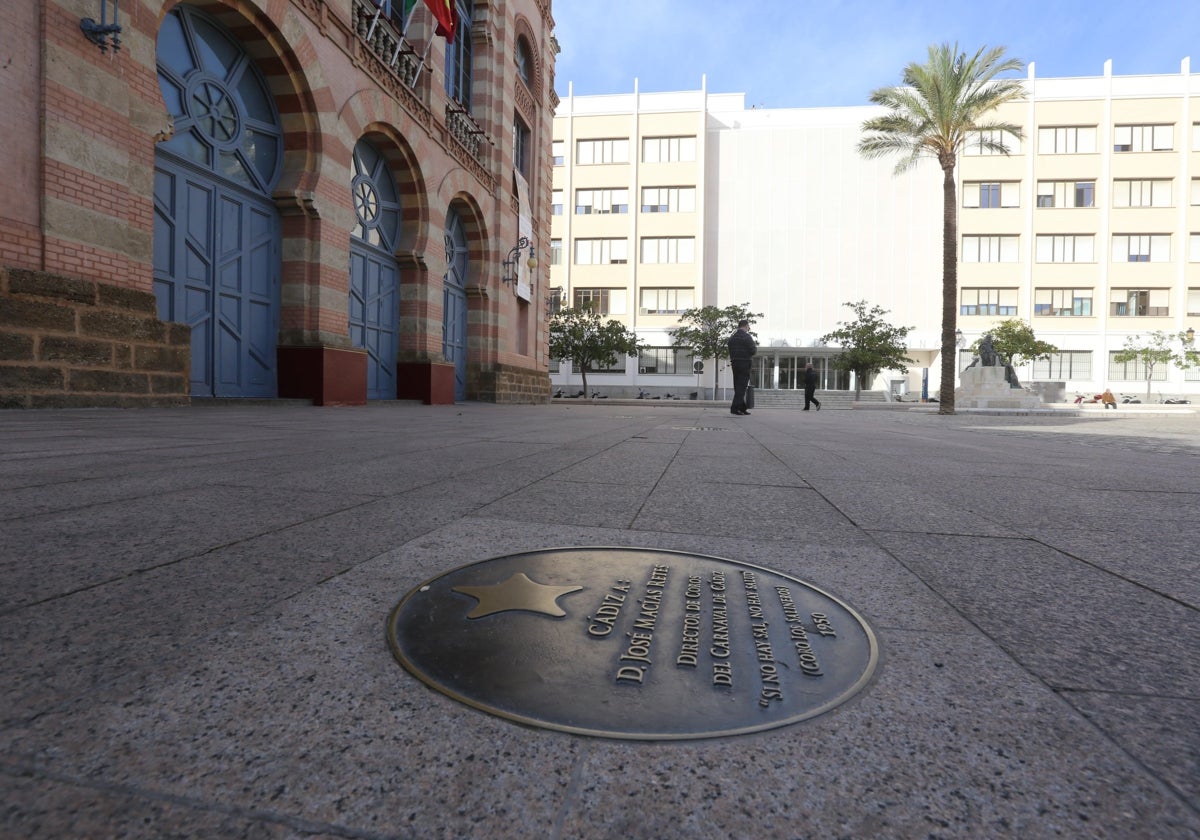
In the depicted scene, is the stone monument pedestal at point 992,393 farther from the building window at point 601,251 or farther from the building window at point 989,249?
the building window at point 601,251

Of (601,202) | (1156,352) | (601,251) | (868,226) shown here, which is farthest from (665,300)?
(1156,352)

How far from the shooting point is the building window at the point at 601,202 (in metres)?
45.1

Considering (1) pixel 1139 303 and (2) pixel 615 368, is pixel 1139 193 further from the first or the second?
(2) pixel 615 368

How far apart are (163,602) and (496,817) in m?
0.98

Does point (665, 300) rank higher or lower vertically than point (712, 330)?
higher

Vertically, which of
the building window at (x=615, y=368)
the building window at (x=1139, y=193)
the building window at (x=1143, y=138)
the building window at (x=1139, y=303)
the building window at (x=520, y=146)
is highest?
the building window at (x=1143, y=138)

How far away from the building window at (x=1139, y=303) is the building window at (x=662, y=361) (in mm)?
28741

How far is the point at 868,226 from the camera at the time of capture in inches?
1720

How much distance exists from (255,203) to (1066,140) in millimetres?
51787

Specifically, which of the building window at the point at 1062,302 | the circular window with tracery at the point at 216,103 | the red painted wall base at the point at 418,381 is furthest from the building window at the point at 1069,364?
the circular window with tracery at the point at 216,103

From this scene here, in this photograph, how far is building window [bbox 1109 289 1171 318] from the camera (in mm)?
40969

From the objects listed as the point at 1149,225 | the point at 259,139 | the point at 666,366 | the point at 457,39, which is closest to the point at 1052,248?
the point at 1149,225

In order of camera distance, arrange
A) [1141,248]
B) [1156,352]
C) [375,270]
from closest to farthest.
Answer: [375,270] → [1156,352] → [1141,248]

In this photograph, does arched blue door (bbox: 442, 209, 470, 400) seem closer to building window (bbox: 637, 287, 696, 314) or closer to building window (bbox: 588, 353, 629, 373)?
building window (bbox: 588, 353, 629, 373)
